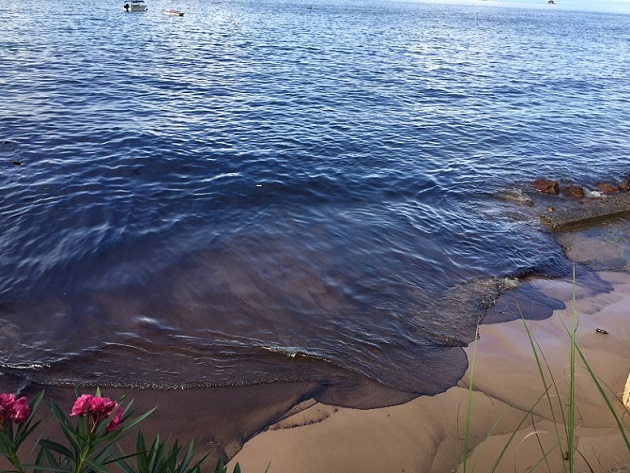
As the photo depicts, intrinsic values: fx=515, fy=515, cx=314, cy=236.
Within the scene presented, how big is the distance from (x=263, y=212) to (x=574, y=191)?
7342 mm

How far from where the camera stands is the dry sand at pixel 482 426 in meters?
4.61

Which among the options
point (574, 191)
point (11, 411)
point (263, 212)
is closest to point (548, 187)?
point (574, 191)

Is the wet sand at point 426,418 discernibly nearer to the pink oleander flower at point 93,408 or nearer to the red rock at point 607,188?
the pink oleander flower at point 93,408

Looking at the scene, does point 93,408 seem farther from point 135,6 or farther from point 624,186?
point 135,6

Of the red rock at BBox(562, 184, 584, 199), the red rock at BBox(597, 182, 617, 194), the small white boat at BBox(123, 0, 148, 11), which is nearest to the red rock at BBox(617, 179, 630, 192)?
the red rock at BBox(597, 182, 617, 194)

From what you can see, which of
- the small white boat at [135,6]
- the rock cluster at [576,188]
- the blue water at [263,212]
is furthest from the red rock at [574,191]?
the small white boat at [135,6]

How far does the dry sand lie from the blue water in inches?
19.5

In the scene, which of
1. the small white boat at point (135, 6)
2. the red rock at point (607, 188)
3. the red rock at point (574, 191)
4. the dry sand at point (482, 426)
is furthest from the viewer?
the small white boat at point (135, 6)

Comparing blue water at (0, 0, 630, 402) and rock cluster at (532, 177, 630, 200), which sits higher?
rock cluster at (532, 177, 630, 200)

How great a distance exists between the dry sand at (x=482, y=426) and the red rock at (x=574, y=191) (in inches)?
241

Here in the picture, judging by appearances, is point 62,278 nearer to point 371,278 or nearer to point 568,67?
point 371,278

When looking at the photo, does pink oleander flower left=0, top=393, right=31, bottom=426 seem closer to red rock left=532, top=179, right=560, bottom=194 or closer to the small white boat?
red rock left=532, top=179, right=560, bottom=194

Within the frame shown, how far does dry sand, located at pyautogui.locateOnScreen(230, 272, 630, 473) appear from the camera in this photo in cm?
461

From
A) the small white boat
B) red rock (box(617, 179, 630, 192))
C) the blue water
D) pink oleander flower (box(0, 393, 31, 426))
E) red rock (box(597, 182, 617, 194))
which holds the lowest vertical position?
the small white boat
